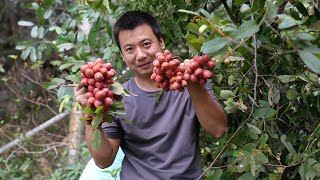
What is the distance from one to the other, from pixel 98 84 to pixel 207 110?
37 cm

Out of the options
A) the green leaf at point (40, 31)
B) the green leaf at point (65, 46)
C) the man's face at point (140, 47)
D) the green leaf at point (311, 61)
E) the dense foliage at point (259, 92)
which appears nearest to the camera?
the green leaf at point (311, 61)

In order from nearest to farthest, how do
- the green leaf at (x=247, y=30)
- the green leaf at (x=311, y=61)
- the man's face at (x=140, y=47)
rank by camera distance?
the green leaf at (x=311, y=61) < the green leaf at (x=247, y=30) < the man's face at (x=140, y=47)

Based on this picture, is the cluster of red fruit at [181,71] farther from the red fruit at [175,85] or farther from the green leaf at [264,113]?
the green leaf at [264,113]

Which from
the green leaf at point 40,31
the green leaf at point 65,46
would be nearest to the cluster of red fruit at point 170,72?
the green leaf at point 65,46

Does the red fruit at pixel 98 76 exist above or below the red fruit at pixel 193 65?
below

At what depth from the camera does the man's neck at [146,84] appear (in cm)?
195

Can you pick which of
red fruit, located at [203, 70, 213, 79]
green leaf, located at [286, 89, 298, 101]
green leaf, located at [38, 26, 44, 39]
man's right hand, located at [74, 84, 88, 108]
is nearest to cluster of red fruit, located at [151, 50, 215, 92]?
red fruit, located at [203, 70, 213, 79]

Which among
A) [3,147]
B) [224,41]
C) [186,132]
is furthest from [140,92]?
[3,147]

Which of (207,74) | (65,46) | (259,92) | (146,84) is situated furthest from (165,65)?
(65,46)

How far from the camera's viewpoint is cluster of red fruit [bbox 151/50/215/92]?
57.1 inches

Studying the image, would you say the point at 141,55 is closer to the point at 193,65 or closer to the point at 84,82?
the point at 84,82

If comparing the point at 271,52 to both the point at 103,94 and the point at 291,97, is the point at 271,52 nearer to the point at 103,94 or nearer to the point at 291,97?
the point at 291,97

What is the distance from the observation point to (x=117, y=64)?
2.79 meters

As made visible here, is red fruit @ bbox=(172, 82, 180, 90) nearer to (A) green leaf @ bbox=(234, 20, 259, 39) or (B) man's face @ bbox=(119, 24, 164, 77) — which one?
(A) green leaf @ bbox=(234, 20, 259, 39)
